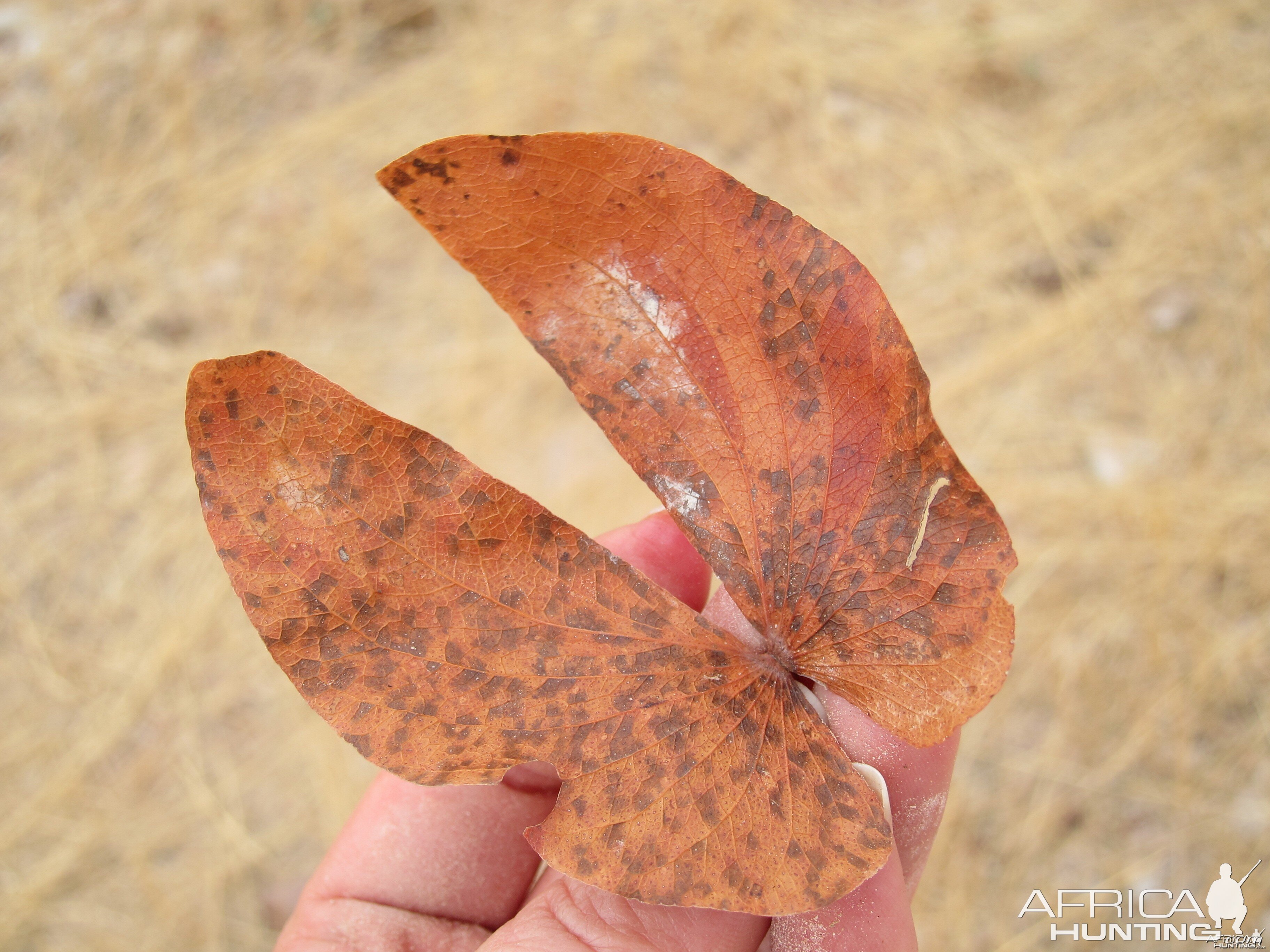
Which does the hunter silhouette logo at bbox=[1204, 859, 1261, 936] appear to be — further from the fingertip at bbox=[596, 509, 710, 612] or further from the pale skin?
the fingertip at bbox=[596, 509, 710, 612]

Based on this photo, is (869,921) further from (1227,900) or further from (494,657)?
(1227,900)

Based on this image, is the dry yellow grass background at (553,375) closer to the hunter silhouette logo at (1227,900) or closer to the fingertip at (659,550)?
the hunter silhouette logo at (1227,900)

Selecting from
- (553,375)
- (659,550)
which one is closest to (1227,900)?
(659,550)

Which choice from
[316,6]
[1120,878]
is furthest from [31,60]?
[1120,878]

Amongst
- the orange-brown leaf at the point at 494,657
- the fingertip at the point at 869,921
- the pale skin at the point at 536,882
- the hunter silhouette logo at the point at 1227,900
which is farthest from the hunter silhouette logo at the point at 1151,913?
the orange-brown leaf at the point at 494,657

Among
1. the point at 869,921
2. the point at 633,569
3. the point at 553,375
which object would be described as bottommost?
the point at 869,921

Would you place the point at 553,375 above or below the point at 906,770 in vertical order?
above

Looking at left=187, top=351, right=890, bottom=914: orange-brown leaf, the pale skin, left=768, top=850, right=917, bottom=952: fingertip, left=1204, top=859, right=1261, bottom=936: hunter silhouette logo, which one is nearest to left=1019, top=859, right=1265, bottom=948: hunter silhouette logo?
left=1204, top=859, right=1261, bottom=936: hunter silhouette logo

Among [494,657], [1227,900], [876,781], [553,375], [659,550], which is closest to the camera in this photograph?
[494,657]

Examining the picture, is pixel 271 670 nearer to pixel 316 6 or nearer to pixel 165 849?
pixel 165 849
